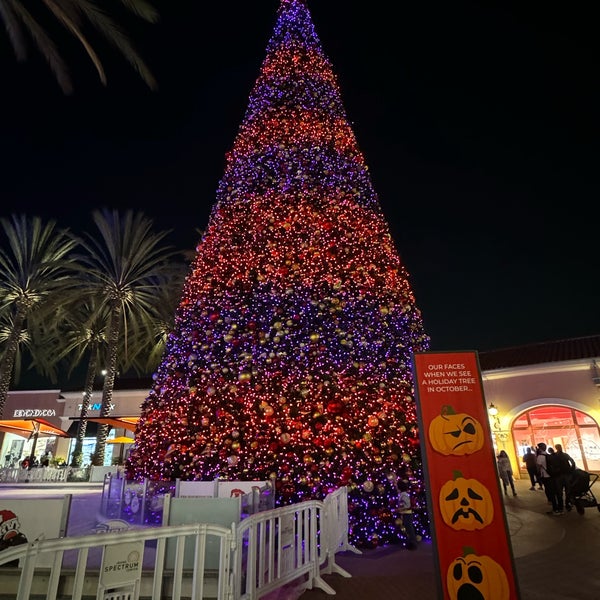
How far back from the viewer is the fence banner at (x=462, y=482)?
11.7 ft

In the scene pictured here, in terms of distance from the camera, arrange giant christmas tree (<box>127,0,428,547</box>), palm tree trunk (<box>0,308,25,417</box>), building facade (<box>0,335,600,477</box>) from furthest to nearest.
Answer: palm tree trunk (<box>0,308,25,417</box>) → building facade (<box>0,335,600,477</box>) → giant christmas tree (<box>127,0,428,547</box>)

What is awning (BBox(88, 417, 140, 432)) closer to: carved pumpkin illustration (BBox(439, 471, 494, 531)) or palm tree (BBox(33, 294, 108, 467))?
palm tree (BBox(33, 294, 108, 467))

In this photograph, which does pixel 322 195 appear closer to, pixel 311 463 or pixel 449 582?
pixel 311 463

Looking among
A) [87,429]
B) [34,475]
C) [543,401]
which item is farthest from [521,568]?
[87,429]

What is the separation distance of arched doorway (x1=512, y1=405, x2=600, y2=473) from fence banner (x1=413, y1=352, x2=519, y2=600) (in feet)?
55.9

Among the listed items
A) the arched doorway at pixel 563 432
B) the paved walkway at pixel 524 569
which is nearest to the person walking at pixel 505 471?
the paved walkway at pixel 524 569

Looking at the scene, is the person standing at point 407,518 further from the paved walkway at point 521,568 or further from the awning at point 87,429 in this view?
the awning at point 87,429

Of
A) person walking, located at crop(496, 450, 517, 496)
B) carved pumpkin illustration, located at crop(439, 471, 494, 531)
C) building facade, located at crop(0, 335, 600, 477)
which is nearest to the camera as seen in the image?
carved pumpkin illustration, located at crop(439, 471, 494, 531)

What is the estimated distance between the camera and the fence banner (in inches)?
141

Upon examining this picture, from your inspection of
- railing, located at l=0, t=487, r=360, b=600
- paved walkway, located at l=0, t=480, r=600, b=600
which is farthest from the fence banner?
railing, located at l=0, t=487, r=360, b=600

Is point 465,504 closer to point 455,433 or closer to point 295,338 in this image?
point 455,433

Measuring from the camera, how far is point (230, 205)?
8.73 meters

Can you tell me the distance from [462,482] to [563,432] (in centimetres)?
1777

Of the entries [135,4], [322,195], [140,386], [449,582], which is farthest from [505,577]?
[140,386]
